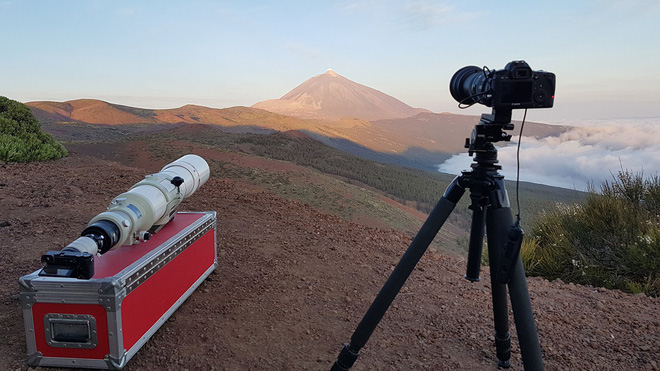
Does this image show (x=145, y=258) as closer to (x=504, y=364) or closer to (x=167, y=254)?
(x=167, y=254)

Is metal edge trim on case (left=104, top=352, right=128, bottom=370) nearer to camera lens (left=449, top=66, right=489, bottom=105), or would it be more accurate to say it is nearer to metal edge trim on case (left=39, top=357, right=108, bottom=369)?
metal edge trim on case (left=39, top=357, right=108, bottom=369)

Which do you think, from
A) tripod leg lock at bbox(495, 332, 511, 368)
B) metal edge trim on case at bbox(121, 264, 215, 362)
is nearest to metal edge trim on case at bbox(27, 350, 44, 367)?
metal edge trim on case at bbox(121, 264, 215, 362)

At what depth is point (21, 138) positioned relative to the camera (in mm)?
11336

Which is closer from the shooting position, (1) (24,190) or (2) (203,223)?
(2) (203,223)

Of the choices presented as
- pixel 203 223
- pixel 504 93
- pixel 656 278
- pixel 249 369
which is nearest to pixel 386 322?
pixel 249 369

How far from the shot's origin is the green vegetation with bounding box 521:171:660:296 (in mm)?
5458

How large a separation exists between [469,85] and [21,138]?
13.0 meters

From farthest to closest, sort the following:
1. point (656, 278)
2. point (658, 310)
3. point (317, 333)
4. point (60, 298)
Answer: point (656, 278)
point (658, 310)
point (317, 333)
point (60, 298)

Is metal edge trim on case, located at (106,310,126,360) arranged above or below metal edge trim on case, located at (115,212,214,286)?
below

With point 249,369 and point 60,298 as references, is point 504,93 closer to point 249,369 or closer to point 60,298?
point 249,369

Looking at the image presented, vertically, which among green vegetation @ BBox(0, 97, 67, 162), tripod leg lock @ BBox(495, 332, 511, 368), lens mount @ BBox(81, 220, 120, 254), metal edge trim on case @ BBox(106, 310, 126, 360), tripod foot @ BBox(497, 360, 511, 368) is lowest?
tripod foot @ BBox(497, 360, 511, 368)

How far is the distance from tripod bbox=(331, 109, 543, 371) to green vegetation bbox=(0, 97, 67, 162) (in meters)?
11.0

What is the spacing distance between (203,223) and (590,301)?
4.44 m

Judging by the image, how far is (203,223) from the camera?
4.12 m
